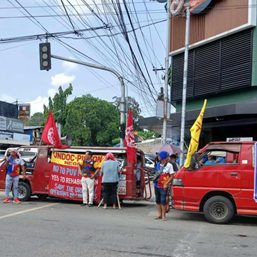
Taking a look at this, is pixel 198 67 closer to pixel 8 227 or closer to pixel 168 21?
pixel 168 21

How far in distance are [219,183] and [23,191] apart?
681 cm

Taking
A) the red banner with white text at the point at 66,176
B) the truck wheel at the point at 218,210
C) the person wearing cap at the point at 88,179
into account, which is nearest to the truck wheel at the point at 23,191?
the red banner with white text at the point at 66,176

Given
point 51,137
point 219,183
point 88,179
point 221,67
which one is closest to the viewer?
point 219,183

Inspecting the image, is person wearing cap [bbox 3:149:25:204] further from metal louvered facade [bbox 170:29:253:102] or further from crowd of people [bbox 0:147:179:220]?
metal louvered facade [bbox 170:29:253:102]

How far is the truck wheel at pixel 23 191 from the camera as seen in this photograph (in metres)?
14.9

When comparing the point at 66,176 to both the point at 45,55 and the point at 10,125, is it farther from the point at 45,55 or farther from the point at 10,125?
the point at 10,125

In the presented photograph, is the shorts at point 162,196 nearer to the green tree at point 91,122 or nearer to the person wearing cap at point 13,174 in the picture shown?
the person wearing cap at point 13,174

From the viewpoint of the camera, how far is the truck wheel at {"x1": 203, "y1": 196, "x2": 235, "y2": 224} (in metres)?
11.0

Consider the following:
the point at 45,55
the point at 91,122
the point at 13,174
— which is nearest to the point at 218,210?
→ the point at 13,174

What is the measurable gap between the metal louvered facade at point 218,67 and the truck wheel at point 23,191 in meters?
8.37

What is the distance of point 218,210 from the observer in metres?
11.1

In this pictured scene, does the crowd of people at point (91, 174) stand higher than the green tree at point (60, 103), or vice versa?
the green tree at point (60, 103)

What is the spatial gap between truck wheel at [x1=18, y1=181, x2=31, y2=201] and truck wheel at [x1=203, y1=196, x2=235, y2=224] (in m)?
6.24

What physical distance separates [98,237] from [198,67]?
1249 centimetres
